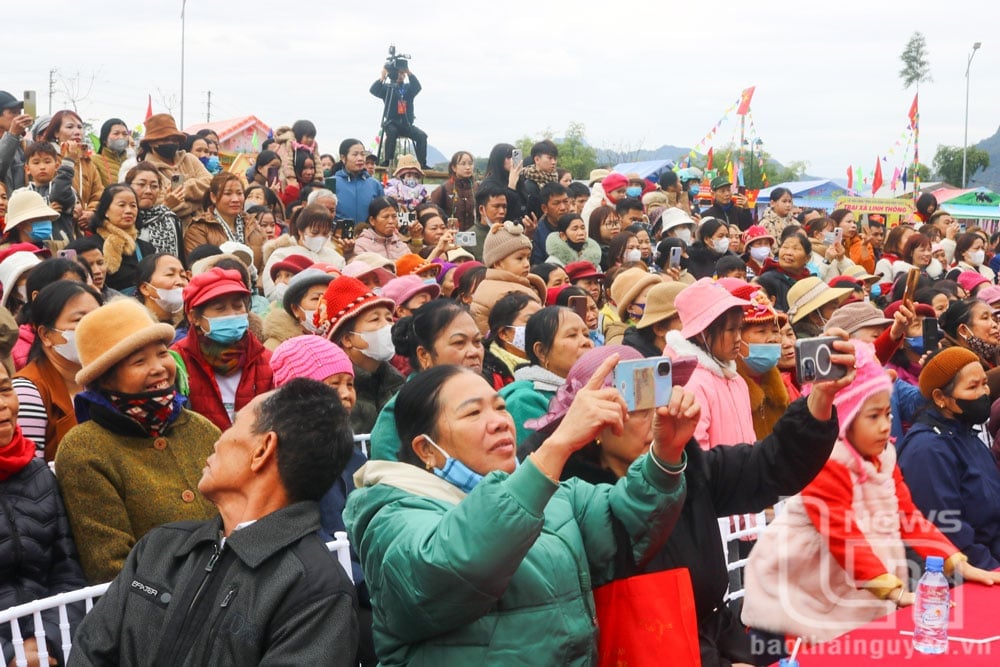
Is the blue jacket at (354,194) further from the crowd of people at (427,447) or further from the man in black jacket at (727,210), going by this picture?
the man in black jacket at (727,210)

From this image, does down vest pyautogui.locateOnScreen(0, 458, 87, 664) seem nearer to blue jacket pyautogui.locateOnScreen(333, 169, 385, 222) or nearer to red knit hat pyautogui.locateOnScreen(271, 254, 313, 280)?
red knit hat pyautogui.locateOnScreen(271, 254, 313, 280)

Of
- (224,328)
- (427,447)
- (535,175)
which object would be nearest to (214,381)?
(224,328)

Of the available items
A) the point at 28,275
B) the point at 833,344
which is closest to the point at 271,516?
the point at 833,344

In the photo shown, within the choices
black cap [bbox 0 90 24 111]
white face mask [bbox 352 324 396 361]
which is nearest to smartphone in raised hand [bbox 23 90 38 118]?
black cap [bbox 0 90 24 111]

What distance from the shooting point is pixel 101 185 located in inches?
343

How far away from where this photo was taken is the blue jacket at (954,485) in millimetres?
4777

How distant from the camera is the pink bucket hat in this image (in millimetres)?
4625

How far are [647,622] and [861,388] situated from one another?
5.74 feet

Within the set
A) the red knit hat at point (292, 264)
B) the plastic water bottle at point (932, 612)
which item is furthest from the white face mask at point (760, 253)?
the plastic water bottle at point (932, 612)

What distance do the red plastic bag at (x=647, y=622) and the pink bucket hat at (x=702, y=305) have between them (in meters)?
1.98

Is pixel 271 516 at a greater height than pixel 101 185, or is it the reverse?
pixel 101 185

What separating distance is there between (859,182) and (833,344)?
108 feet

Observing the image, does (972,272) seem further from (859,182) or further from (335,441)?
(859,182)

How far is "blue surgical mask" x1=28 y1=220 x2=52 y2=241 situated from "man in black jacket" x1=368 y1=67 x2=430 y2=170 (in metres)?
9.01
